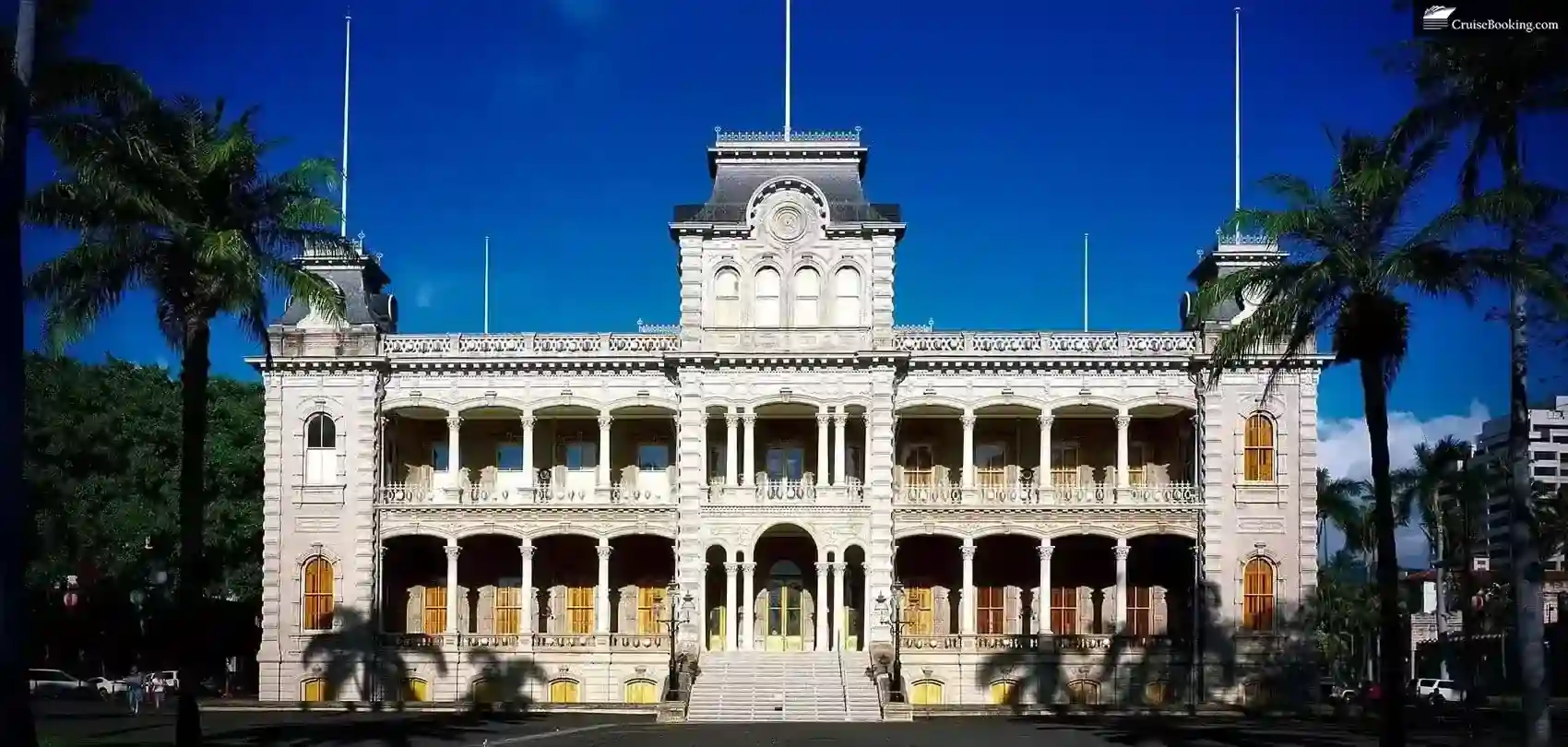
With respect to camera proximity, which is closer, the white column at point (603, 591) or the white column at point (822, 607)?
the white column at point (822, 607)

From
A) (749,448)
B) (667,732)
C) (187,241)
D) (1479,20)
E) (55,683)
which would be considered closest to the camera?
(1479,20)

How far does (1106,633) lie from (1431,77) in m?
27.5

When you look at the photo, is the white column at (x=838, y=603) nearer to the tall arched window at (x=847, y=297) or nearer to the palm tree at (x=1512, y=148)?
the tall arched window at (x=847, y=297)

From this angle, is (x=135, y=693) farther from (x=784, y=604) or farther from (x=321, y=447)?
(x=784, y=604)

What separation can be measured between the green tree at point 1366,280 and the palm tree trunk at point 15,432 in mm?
21871

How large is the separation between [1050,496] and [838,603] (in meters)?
7.40

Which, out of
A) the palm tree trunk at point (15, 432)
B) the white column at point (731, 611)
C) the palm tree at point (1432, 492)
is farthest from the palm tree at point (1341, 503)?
the palm tree trunk at point (15, 432)

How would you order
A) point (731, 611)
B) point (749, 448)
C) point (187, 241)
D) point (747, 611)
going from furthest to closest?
1. point (749, 448)
2. point (731, 611)
3. point (747, 611)
4. point (187, 241)

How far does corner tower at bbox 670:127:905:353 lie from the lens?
164 feet

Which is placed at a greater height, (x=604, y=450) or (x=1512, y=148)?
(x=1512, y=148)

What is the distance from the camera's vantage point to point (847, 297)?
50.5m

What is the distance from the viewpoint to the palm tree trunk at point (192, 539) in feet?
96.9

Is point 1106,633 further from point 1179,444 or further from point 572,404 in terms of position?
point 572,404

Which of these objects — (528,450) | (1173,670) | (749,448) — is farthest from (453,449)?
(1173,670)
